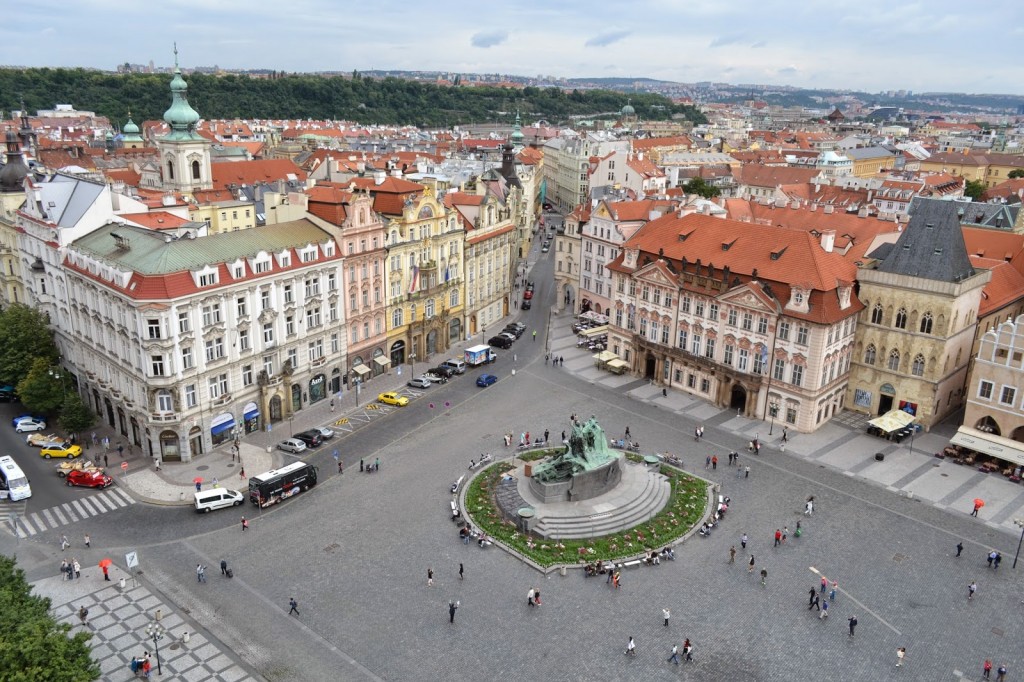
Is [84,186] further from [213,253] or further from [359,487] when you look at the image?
[359,487]

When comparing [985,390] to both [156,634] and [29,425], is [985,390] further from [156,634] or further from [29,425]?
[29,425]

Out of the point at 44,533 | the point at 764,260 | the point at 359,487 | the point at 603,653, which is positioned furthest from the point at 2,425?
the point at 764,260

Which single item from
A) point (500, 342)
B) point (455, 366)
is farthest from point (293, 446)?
point (500, 342)

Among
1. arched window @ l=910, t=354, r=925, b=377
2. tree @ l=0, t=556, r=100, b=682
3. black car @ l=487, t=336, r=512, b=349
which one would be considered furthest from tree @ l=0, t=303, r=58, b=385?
arched window @ l=910, t=354, r=925, b=377

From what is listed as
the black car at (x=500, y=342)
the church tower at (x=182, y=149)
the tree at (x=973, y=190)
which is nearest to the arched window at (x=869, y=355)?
the black car at (x=500, y=342)

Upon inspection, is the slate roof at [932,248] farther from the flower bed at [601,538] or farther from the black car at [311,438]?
the black car at [311,438]

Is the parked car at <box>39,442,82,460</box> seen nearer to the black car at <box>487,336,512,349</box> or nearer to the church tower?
the black car at <box>487,336,512,349</box>
